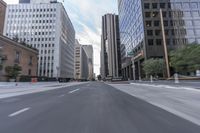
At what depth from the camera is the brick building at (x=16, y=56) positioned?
1553 inches

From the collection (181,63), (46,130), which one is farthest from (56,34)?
(46,130)

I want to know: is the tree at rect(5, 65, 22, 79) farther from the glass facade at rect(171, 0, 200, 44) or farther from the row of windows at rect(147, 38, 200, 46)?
the glass facade at rect(171, 0, 200, 44)

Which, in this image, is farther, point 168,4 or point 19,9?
point 19,9

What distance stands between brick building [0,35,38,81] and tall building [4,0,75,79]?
2795 cm

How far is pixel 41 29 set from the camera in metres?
88.8

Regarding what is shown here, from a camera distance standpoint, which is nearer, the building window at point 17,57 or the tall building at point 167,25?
the building window at point 17,57

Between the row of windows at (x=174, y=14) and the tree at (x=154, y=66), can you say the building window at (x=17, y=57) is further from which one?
the row of windows at (x=174, y=14)

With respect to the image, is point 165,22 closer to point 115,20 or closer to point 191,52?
point 191,52

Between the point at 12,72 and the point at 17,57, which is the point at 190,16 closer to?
the point at 12,72

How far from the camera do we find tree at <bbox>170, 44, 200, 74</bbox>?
38531 millimetres

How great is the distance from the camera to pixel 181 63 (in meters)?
41.3

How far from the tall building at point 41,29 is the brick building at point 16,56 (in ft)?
91.7

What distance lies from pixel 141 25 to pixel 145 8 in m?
7.03

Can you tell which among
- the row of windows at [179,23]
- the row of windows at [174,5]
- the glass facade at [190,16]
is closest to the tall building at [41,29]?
the row of windows at [179,23]
